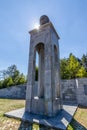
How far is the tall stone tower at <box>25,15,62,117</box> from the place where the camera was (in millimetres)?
4438

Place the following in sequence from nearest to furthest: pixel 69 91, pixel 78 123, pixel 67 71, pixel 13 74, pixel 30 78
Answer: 1. pixel 78 123
2. pixel 30 78
3. pixel 69 91
4. pixel 67 71
5. pixel 13 74

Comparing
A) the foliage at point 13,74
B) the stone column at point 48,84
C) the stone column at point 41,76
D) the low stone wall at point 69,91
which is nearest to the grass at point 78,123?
the stone column at point 48,84

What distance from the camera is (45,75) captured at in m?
4.73

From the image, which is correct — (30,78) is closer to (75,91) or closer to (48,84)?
(48,84)

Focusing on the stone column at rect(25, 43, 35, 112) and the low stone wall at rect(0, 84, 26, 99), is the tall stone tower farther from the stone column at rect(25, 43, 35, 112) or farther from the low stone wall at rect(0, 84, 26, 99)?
the low stone wall at rect(0, 84, 26, 99)

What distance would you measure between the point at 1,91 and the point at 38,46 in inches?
447

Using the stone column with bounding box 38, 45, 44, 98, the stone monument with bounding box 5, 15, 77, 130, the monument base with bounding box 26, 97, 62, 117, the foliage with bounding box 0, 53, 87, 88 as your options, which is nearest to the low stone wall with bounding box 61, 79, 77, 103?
the stone monument with bounding box 5, 15, 77, 130

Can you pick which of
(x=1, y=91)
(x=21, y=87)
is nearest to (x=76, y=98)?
(x=21, y=87)

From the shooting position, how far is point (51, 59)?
15.8ft

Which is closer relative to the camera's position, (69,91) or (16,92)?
(69,91)

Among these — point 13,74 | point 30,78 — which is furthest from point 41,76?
point 13,74

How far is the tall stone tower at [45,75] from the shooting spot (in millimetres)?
4438

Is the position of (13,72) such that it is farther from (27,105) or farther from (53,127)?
(53,127)

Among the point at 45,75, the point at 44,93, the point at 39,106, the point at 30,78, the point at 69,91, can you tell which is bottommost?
the point at 39,106
